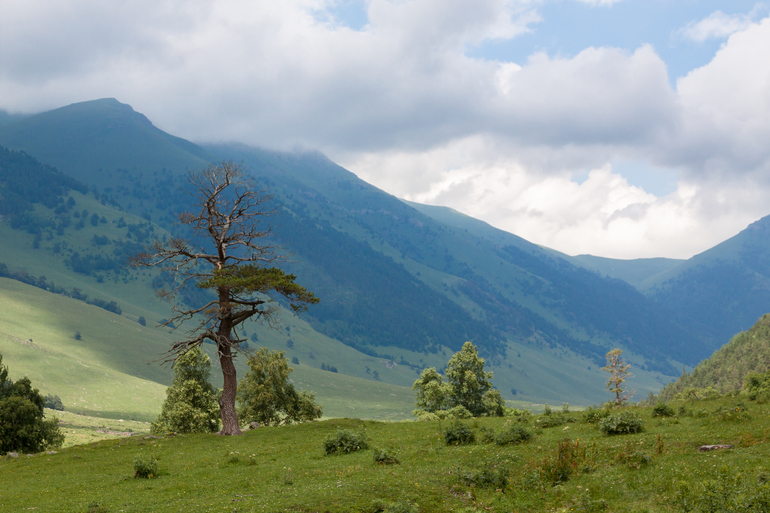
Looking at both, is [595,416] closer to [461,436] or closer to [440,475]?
[461,436]

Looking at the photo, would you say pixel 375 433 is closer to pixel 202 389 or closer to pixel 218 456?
pixel 218 456

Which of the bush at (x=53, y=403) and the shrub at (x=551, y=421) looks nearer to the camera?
the shrub at (x=551, y=421)

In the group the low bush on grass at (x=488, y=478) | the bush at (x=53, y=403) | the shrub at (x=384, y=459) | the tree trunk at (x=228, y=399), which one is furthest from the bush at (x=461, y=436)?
the bush at (x=53, y=403)

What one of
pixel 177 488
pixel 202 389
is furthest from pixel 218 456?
pixel 202 389

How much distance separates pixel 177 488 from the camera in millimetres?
22219

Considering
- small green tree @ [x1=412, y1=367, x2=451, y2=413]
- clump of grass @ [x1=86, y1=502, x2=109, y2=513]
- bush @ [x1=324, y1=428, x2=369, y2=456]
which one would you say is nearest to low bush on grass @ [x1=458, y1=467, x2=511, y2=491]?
bush @ [x1=324, y1=428, x2=369, y2=456]

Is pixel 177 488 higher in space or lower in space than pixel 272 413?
higher

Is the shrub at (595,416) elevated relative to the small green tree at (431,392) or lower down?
elevated

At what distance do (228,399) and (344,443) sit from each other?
16788mm

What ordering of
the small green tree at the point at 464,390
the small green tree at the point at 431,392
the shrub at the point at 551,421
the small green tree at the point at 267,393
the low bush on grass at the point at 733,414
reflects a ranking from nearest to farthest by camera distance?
1. the low bush on grass at the point at 733,414
2. the shrub at the point at 551,421
3. the small green tree at the point at 267,393
4. the small green tree at the point at 464,390
5. the small green tree at the point at 431,392

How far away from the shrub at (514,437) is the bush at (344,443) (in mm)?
8354

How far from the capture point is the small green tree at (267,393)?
61.7m

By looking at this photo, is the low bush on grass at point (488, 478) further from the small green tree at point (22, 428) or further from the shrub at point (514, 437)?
the small green tree at point (22, 428)

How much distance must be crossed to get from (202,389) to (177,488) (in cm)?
3753
